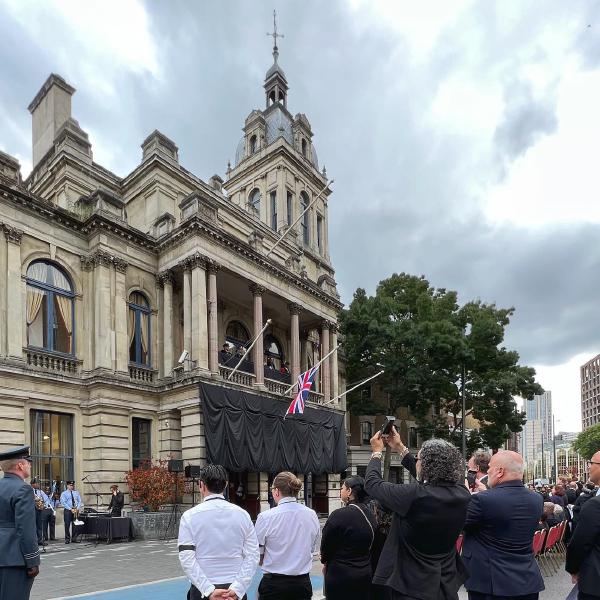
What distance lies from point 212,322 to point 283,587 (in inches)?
766

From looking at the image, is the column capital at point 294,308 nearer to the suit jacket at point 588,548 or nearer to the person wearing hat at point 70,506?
the person wearing hat at point 70,506

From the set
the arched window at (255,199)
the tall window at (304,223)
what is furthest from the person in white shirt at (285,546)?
the arched window at (255,199)

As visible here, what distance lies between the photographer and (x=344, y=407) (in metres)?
37.0

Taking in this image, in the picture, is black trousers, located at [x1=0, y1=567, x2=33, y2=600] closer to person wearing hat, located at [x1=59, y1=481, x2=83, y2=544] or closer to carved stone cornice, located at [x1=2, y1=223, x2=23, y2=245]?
person wearing hat, located at [x1=59, y1=481, x2=83, y2=544]

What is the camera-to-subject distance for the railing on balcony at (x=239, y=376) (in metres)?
24.7

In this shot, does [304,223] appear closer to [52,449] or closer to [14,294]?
[14,294]

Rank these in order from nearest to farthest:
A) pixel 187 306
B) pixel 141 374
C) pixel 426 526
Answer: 1. pixel 426 526
2. pixel 187 306
3. pixel 141 374

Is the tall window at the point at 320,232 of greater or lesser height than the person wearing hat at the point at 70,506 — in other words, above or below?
above

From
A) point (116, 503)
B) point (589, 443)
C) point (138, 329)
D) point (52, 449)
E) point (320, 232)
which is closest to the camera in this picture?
point (116, 503)

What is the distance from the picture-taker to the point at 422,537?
12.8 feet

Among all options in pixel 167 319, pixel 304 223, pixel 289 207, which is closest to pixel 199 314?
pixel 167 319

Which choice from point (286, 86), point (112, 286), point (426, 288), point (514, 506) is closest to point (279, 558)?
point (514, 506)

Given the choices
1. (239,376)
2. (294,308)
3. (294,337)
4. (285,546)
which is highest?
(294,308)

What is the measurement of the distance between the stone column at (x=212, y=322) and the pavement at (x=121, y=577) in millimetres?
8517
